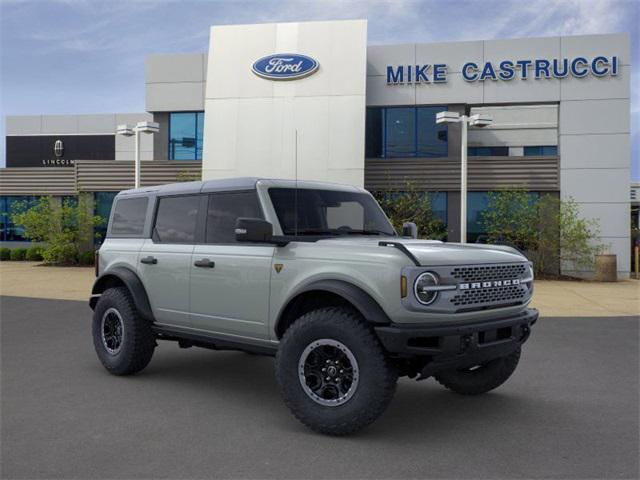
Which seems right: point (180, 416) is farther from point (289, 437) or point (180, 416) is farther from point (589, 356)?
point (589, 356)

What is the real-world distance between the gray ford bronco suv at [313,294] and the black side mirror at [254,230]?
0.04ft

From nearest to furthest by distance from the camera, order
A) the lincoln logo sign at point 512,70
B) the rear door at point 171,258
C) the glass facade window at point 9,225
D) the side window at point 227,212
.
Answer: the side window at point 227,212, the rear door at point 171,258, the lincoln logo sign at point 512,70, the glass facade window at point 9,225

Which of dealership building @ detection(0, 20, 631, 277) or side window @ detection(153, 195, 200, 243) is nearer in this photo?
side window @ detection(153, 195, 200, 243)

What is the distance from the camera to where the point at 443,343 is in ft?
14.0

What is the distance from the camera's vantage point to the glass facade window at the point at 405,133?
2383 cm

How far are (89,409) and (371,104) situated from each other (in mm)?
20215

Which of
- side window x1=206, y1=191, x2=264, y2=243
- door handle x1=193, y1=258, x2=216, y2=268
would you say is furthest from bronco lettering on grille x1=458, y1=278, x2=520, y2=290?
door handle x1=193, y1=258, x2=216, y2=268

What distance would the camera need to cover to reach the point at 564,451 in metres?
4.22

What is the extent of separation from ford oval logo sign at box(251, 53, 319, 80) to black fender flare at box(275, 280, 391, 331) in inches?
732

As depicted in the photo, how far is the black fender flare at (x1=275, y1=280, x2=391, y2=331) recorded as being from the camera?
14.3 feet

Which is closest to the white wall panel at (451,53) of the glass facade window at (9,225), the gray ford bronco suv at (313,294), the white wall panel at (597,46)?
the white wall panel at (597,46)

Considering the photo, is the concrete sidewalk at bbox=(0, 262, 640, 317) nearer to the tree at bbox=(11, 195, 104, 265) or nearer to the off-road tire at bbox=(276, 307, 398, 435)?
the tree at bbox=(11, 195, 104, 265)

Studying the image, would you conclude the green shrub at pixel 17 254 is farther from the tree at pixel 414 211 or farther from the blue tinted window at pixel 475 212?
the blue tinted window at pixel 475 212

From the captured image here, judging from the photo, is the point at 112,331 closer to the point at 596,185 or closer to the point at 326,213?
the point at 326,213
